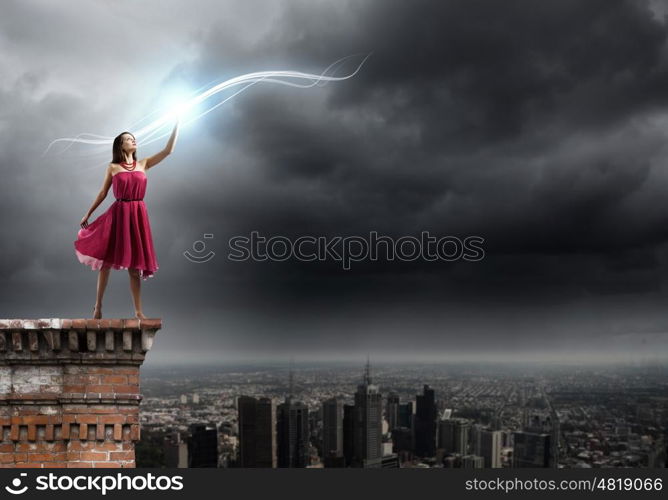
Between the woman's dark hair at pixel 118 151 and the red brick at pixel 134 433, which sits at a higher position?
the woman's dark hair at pixel 118 151

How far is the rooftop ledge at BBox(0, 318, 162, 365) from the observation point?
27.8ft

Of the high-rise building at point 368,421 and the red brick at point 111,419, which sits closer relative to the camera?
the red brick at point 111,419

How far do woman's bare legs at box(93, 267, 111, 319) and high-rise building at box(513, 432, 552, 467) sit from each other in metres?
19.1

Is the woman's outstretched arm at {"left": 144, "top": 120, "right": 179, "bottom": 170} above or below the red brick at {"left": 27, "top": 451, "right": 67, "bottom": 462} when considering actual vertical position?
above

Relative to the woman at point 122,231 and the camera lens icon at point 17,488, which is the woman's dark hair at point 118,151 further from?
the camera lens icon at point 17,488

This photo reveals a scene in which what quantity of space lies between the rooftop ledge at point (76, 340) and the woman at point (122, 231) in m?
0.52

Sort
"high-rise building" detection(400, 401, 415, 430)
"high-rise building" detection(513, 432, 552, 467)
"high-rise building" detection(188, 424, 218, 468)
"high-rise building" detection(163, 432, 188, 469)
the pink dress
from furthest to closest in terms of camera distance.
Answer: "high-rise building" detection(400, 401, 415, 430) → "high-rise building" detection(513, 432, 552, 467) → "high-rise building" detection(188, 424, 218, 468) → "high-rise building" detection(163, 432, 188, 469) → the pink dress

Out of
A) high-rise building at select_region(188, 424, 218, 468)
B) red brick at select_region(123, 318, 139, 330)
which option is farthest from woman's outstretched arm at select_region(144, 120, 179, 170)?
high-rise building at select_region(188, 424, 218, 468)

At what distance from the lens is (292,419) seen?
1131 inches

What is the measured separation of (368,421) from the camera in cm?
3000

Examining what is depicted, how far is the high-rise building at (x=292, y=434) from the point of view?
85.6ft

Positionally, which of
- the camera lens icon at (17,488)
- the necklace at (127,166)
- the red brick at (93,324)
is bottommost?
the camera lens icon at (17,488)

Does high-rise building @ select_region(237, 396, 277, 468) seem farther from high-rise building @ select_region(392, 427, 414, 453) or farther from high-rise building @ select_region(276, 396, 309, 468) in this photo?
high-rise building @ select_region(392, 427, 414, 453)

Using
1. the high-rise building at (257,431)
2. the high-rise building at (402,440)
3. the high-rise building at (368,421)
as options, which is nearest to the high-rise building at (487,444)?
the high-rise building at (402,440)
